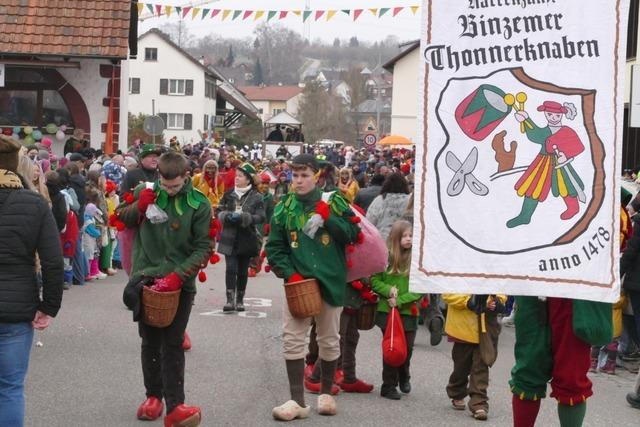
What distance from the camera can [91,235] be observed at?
16.2m

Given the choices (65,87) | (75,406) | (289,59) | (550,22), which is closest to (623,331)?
(75,406)

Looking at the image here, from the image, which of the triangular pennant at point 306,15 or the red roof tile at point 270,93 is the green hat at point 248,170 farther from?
the red roof tile at point 270,93

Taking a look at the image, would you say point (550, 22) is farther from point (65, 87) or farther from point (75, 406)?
point (65, 87)

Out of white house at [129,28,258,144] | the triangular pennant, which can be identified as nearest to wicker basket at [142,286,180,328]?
the triangular pennant

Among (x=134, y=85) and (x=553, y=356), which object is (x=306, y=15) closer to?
(x=553, y=356)

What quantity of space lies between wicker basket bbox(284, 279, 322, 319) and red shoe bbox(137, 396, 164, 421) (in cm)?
110

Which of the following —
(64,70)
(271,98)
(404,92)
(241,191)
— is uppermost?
(271,98)

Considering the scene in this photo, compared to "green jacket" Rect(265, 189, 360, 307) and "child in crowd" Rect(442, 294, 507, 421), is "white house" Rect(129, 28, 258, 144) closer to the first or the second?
"child in crowd" Rect(442, 294, 507, 421)

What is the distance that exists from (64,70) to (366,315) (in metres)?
18.5

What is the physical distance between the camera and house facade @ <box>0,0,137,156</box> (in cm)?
2523

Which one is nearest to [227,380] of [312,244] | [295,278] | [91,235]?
[295,278]

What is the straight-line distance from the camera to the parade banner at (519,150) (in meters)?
5.35

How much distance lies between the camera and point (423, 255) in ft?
17.7

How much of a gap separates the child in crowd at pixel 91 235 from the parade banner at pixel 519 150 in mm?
11258
